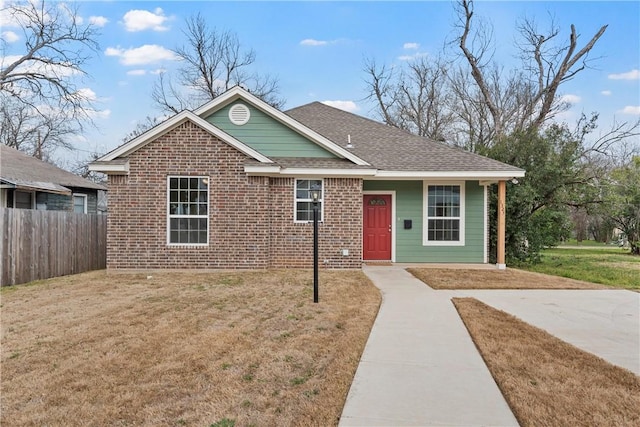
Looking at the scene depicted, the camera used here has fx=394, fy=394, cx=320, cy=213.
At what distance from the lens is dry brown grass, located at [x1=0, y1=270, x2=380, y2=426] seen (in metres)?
3.17

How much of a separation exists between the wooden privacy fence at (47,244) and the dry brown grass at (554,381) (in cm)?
974

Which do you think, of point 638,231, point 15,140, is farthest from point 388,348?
point 15,140

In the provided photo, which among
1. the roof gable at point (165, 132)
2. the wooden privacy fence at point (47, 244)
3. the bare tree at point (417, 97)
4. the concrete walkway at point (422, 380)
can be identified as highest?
the bare tree at point (417, 97)

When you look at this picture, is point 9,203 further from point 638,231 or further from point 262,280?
point 638,231

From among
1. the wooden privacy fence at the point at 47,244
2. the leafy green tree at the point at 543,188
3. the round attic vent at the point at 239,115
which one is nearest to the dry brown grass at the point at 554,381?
the round attic vent at the point at 239,115

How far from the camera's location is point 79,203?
16531 mm

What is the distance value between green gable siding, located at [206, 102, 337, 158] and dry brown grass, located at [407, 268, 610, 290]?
4.41 meters

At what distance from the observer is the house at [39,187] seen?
501 inches

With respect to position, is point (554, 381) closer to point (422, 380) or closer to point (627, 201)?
point (422, 380)

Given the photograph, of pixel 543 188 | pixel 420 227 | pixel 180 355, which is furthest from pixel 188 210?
pixel 543 188

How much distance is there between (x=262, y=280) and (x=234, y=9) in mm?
8156

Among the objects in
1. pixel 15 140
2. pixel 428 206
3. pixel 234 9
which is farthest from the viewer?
pixel 15 140

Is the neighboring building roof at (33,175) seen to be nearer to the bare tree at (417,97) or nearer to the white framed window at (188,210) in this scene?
the white framed window at (188,210)

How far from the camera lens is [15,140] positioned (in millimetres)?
29062
